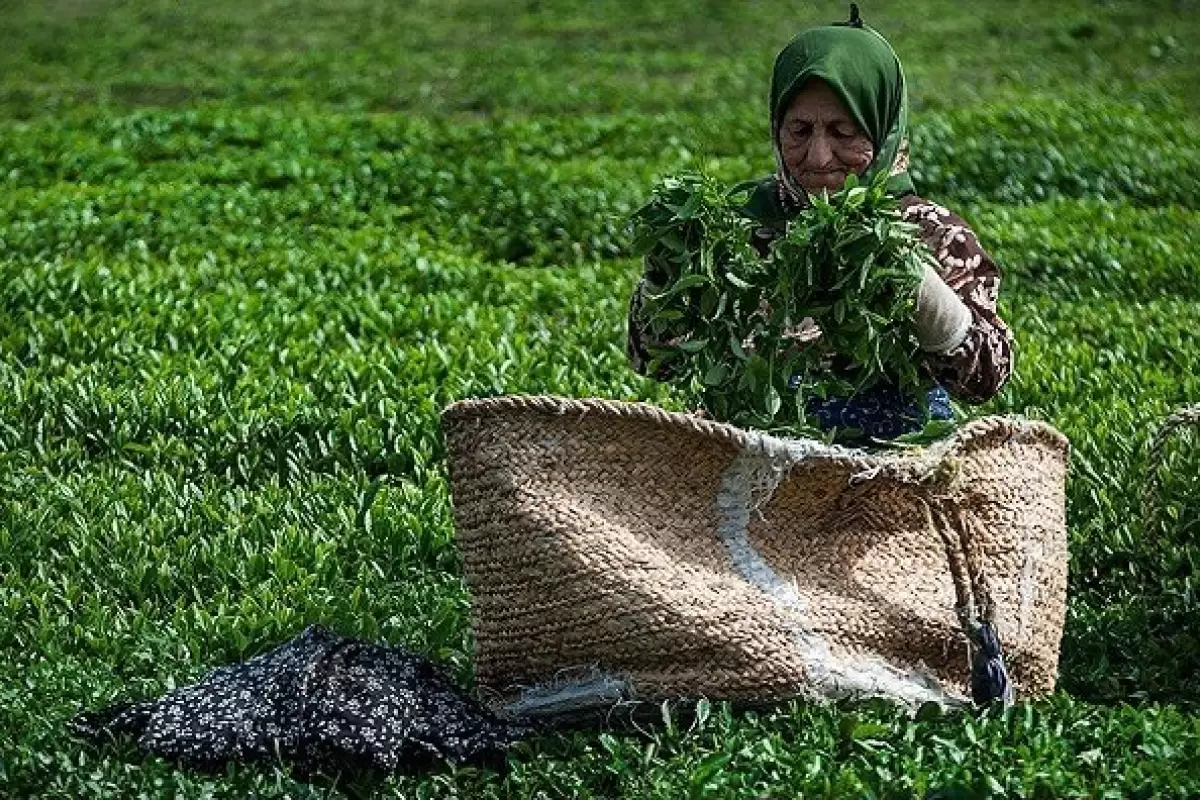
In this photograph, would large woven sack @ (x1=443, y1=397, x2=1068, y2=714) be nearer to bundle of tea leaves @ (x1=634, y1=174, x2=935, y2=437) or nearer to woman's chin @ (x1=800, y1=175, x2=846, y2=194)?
bundle of tea leaves @ (x1=634, y1=174, x2=935, y2=437)

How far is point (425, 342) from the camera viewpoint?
26.0ft

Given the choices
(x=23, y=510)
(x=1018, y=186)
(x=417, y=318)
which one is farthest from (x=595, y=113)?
(x=23, y=510)

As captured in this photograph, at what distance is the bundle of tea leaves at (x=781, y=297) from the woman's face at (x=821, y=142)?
0.14 m

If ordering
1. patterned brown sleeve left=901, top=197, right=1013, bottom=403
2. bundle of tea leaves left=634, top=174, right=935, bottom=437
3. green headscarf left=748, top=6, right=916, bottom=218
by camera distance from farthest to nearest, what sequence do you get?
green headscarf left=748, top=6, right=916, bottom=218
patterned brown sleeve left=901, top=197, right=1013, bottom=403
bundle of tea leaves left=634, top=174, right=935, bottom=437

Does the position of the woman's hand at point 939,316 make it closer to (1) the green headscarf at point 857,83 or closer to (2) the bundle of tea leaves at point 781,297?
(2) the bundle of tea leaves at point 781,297

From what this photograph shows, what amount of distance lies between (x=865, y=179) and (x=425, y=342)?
3321mm

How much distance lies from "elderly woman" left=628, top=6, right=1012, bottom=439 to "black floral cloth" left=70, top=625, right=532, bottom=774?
0.97 meters

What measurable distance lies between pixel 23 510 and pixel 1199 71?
10.9 meters

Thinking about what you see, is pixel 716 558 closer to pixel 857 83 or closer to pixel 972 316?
pixel 972 316

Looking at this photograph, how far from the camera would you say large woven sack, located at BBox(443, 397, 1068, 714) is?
4297mm

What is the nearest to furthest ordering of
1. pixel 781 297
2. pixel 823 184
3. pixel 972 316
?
pixel 781 297, pixel 972 316, pixel 823 184

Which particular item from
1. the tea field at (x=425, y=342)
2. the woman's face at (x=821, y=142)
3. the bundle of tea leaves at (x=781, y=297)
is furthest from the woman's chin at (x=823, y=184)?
the tea field at (x=425, y=342)

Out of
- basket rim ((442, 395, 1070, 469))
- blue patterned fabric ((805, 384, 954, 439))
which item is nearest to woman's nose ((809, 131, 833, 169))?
blue patterned fabric ((805, 384, 954, 439))

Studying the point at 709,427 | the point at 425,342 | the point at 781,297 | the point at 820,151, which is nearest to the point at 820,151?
the point at 820,151
